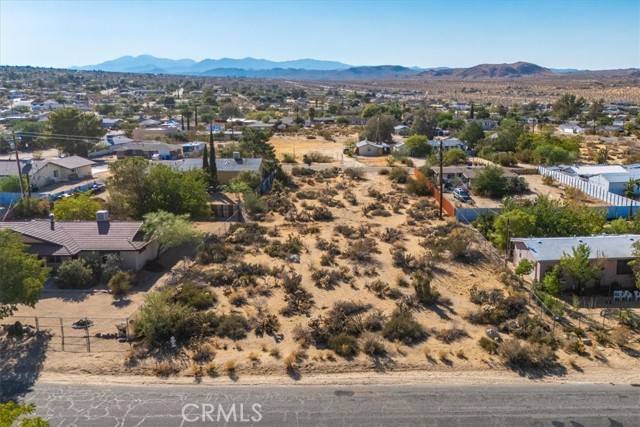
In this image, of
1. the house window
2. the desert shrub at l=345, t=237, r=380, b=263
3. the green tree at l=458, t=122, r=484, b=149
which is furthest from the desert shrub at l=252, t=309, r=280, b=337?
the green tree at l=458, t=122, r=484, b=149

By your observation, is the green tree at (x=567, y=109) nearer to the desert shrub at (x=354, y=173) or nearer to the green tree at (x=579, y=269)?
the desert shrub at (x=354, y=173)

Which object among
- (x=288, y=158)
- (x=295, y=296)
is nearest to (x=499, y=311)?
(x=295, y=296)

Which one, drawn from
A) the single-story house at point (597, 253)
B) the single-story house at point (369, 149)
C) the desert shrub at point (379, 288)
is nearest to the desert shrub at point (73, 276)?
the desert shrub at point (379, 288)

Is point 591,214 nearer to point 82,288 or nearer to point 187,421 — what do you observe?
point 187,421

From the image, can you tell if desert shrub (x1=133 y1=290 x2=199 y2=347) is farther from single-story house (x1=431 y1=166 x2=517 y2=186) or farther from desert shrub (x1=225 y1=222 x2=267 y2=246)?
single-story house (x1=431 y1=166 x2=517 y2=186)

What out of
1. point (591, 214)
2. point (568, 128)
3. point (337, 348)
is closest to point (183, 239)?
point (337, 348)

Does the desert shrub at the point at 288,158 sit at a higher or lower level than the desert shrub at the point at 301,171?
higher
